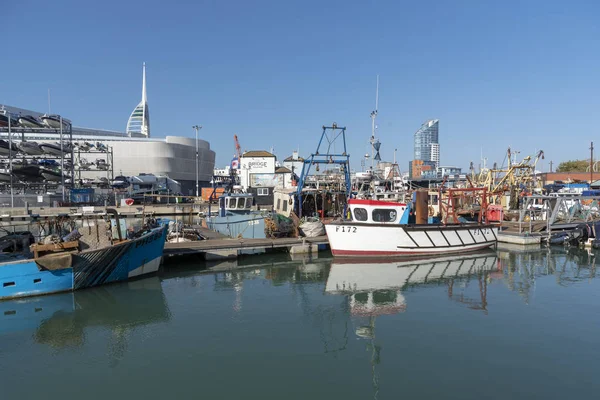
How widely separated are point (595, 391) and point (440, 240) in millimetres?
13566

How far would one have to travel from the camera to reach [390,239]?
20141 millimetres

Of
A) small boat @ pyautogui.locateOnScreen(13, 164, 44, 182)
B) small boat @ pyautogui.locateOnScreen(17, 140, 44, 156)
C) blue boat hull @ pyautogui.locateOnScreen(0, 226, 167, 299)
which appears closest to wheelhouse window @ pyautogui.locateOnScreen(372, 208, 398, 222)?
blue boat hull @ pyautogui.locateOnScreen(0, 226, 167, 299)

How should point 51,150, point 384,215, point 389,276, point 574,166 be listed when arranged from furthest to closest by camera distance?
point 574,166 → point 51,150 → point 384,215 → point 389,276

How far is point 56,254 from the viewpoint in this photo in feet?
42.5

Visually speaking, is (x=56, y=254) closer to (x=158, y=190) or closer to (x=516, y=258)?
(x=516, y=258)

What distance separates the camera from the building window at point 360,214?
64.5 ft

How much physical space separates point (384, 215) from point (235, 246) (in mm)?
7977

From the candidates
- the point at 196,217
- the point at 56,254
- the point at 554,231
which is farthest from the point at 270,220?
the point at 196,217

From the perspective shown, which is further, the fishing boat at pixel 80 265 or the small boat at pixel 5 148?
the small boat at pixel 5 148

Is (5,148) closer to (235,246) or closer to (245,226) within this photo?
(245,226)

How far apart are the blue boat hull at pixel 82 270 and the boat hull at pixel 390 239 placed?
9.09m

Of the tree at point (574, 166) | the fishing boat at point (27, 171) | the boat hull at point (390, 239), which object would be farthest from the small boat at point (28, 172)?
the tree at point (574, 166)

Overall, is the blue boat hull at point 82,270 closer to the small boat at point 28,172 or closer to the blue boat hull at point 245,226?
the blue boat hull at point 245,226

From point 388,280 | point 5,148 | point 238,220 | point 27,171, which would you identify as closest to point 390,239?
point 388,280
